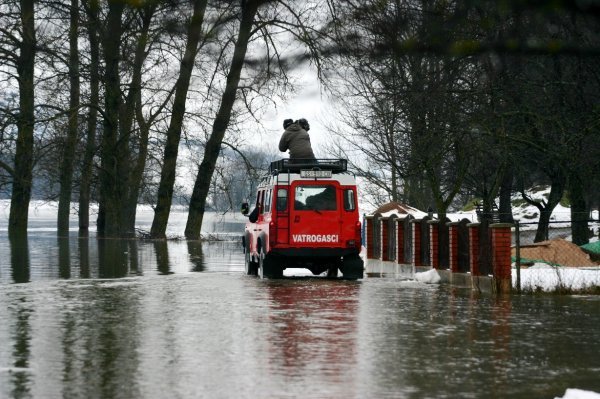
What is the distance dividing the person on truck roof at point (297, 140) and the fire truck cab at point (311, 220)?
88 cm

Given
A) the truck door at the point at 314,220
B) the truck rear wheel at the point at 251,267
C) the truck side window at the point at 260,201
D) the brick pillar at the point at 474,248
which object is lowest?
the truck rear wheel at the point at 251,267

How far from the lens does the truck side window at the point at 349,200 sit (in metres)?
25.0

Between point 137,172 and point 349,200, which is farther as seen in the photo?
point 137,172

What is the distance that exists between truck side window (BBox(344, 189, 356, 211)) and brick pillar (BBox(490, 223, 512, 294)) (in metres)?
4.29

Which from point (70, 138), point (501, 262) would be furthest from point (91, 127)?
point (501, 262)

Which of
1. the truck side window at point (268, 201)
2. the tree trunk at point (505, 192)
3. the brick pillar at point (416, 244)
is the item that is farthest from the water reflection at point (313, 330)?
the tree trunk at point (505, 192)

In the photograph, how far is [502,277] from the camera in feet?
70.2

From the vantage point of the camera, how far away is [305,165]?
25312 millimetres

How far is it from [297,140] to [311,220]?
2.30 metres

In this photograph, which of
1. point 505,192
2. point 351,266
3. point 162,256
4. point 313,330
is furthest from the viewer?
point 505,192

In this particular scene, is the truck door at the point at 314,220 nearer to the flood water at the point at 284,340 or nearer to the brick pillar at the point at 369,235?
the flood water at the point at 284,340

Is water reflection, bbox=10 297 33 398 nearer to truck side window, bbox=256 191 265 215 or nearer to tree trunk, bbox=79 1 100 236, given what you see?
truck side window, bbox=256 191 265 215

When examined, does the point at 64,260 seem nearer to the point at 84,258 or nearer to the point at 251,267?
the point at 84,258

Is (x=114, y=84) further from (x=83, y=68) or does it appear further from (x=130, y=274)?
(x=130, y=274)
